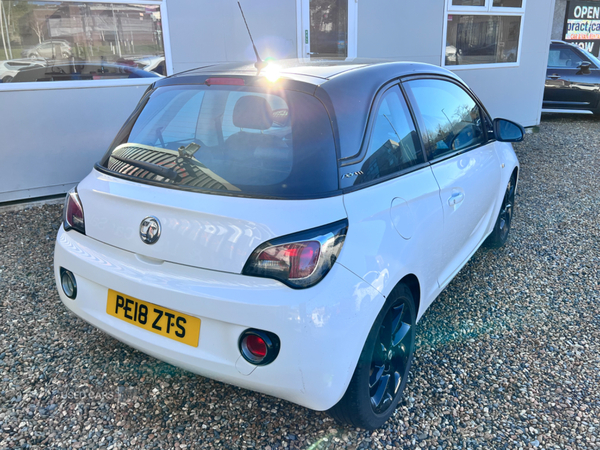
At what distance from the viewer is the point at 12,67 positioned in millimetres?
5004

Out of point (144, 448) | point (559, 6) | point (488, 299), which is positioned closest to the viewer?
point (144, 448)

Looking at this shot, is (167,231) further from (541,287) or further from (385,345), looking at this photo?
(541,287)

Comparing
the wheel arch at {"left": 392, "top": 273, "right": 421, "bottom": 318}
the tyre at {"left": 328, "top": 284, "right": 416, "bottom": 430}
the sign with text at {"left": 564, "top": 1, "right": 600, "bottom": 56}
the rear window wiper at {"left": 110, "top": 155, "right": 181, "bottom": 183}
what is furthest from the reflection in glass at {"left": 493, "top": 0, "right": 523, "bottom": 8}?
the sign with text at {"left": 564, "top": 1, "right": 600, "bottom": 56}

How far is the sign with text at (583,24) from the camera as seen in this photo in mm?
17250

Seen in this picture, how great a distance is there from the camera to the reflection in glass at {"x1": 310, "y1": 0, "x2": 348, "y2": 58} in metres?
6.84

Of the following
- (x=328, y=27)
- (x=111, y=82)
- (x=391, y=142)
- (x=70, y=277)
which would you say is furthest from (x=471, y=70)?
(x=70, y=277)

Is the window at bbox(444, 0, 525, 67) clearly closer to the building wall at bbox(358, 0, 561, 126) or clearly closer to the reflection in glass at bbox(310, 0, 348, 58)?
the building wall at bbox(358, 0, 561, 126)

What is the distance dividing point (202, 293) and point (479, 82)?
8.74 meters

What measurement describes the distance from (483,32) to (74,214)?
29.3ft

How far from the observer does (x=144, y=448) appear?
2.10m

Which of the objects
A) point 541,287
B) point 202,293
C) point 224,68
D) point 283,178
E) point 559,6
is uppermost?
point 559,6

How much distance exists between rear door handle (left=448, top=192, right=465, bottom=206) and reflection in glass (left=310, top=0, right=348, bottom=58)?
450 cm

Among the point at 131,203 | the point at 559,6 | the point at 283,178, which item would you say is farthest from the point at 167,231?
the point at 559,6

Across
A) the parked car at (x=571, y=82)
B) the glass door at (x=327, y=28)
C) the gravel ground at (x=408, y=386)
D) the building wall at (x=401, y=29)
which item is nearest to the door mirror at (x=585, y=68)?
the parked car at (x=571, y=82)
